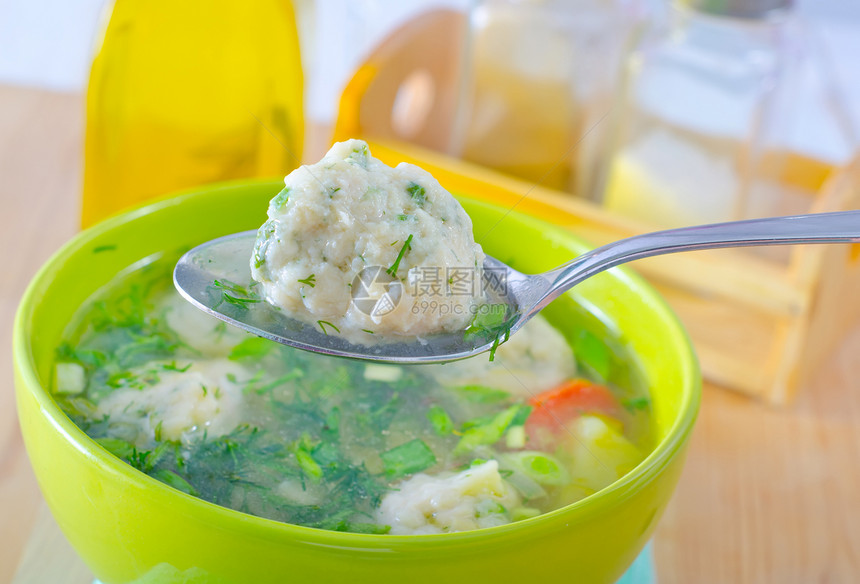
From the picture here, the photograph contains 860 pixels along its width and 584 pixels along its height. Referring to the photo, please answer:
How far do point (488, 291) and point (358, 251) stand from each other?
167 millimetres

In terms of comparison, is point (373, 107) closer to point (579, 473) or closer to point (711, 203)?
point (711, 203)

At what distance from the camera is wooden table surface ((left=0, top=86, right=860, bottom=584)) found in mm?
1037

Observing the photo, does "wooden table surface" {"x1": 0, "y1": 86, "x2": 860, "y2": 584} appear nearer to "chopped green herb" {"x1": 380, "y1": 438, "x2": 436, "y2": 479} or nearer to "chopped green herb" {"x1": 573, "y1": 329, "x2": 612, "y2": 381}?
"chopped green herb" {"x1": 573, "y1": 329, "x2": 612, "y2": 381}

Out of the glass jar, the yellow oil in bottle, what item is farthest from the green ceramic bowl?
the glass jar

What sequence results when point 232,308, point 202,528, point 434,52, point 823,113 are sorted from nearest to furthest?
point 202,528, point 232,308, point 434,52, point 823,113

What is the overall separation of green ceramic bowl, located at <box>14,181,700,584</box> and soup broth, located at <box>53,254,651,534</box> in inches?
2.5

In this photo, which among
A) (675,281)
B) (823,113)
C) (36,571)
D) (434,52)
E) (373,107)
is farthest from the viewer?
(823,113)

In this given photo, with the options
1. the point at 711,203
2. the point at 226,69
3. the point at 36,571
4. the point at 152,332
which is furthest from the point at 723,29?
the point at 36,571

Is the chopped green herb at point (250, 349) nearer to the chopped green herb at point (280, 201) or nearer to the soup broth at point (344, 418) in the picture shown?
the soup broth at point (344, 418)

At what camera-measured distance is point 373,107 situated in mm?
1551

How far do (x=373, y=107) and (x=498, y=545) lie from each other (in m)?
1.02

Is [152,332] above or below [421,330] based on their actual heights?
below

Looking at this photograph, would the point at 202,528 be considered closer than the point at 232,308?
Yes

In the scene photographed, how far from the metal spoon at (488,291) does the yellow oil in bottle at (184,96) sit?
1.80ft
